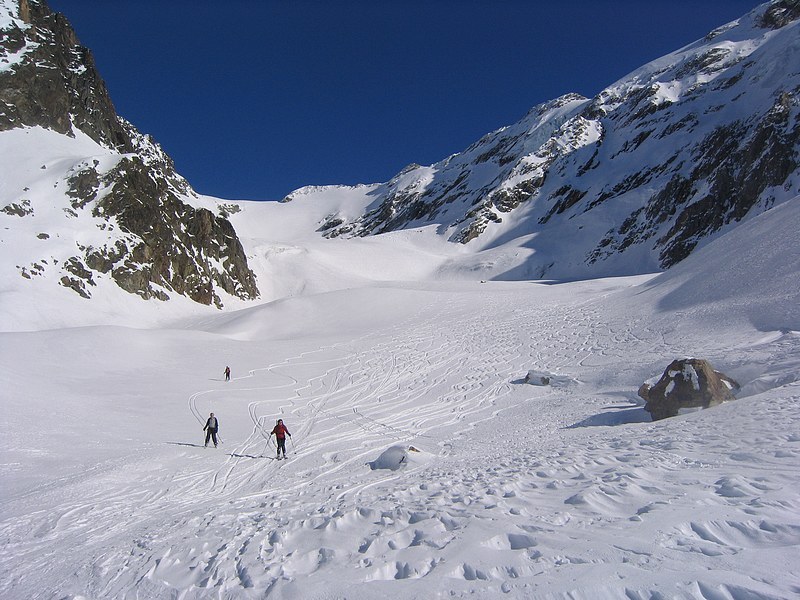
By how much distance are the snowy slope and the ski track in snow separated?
0.04m

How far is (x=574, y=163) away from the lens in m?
98.1

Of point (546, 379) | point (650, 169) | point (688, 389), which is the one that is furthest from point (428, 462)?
point (650, 169)

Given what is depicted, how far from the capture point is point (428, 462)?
1048 cm

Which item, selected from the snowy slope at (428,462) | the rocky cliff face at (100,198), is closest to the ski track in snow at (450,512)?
the snowy slope at (428,462)

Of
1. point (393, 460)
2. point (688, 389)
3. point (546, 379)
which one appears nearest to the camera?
point (393, 460)

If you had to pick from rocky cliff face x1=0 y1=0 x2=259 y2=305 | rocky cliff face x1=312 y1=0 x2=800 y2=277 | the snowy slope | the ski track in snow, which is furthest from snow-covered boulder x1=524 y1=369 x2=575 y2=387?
rocky cliff face x1=312 y1=0 x2=800 y2=277

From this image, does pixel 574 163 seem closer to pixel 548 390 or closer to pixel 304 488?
pixel 548 390

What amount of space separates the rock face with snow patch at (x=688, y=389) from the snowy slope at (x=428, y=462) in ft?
1.71

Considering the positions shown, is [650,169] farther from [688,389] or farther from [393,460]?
[393,460]

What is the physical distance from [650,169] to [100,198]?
76.6 m

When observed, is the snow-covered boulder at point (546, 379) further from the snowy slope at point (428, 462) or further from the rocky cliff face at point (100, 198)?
the rocky cliff face at point (100, 198)

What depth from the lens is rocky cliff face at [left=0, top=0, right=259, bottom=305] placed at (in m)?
42.3

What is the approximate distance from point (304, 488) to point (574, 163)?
10132 cm

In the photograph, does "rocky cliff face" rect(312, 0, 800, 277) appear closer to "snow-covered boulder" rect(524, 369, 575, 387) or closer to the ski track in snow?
"snow-covered boulder" rect(524, 369, 575, 387)
